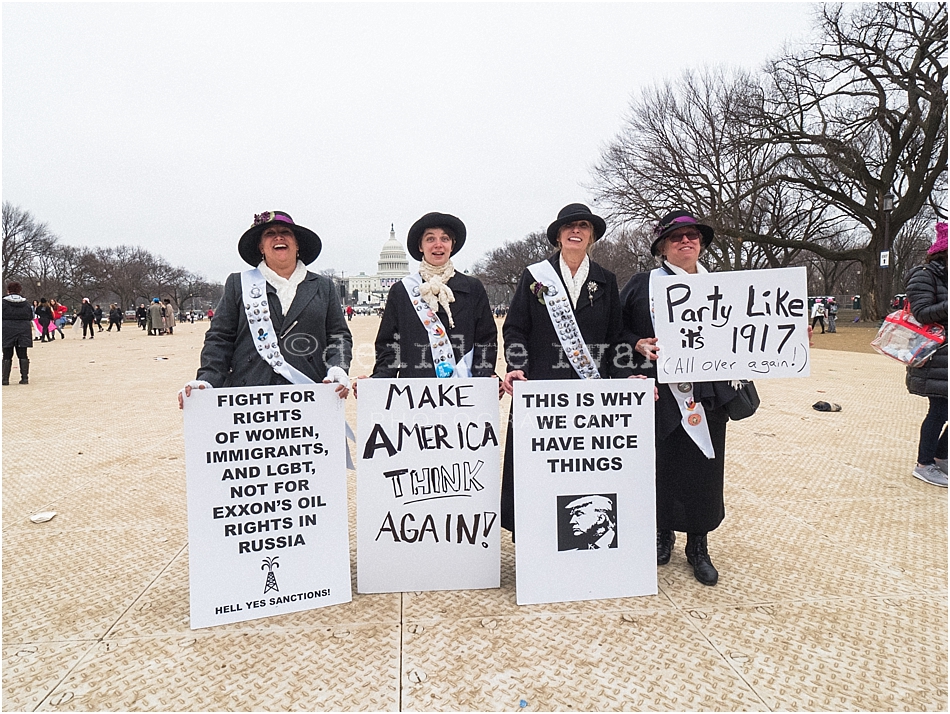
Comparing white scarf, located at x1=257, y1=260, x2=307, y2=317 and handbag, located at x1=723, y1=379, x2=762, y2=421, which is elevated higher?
white scarf, located at x1=257, y1=260, x2=307, y2=317

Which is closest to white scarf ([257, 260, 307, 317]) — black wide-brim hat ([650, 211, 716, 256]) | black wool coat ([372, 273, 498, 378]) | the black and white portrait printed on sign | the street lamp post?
black wool coat ([372, 273, 498, 378])

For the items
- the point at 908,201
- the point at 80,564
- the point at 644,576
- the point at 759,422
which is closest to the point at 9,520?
the point at 80,564

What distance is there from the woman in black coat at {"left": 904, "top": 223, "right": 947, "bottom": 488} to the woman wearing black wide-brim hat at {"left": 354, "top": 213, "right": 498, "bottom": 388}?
3260mm

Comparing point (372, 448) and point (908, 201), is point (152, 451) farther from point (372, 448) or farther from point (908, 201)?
point (908, 201)

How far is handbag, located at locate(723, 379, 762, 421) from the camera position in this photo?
2783mm

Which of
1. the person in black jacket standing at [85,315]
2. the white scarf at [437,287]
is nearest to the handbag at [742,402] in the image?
the white scarf at [437,287]

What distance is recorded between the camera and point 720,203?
945 inches

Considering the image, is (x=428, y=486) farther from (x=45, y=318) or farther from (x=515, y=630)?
(x=45, y=318)

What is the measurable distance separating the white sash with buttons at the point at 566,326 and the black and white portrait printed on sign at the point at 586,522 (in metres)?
0.64

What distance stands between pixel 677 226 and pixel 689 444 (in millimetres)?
1094

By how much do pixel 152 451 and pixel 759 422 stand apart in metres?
6.30

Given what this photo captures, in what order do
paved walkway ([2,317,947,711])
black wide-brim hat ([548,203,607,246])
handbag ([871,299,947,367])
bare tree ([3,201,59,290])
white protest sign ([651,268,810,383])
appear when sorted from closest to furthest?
paved walkway ([2,317,947,711]) < white protest sign ([651,268,810,383]) < black wide-brim hat ([548,203,607,246]) < handbag ([871,299,947,367]) < bare tree ([3,201,59,290])

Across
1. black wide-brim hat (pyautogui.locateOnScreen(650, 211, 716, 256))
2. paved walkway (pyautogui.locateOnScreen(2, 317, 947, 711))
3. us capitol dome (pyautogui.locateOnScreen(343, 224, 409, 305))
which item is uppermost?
us capitol dome (pyautogui.locateOnScreen(343, 224, 409, 305))

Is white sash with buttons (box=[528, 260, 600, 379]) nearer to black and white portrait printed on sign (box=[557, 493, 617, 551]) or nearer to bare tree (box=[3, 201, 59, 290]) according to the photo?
black and white portrait printed on sign (box=[557, 493, 617, 551])
